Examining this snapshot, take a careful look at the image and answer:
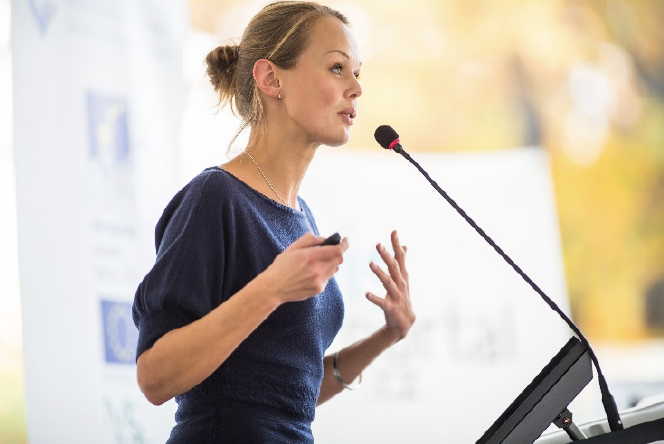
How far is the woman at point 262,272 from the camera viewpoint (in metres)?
1.16

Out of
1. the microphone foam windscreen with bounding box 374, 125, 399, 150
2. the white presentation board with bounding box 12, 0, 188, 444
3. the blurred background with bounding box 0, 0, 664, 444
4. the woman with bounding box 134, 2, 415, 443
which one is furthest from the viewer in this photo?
the blurred background with bounding box 0, 0, 664, 444

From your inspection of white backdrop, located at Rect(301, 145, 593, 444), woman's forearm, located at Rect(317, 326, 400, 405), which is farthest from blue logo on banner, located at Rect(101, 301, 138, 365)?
white backdrop, located at Rect(301, 145, 593, 444)

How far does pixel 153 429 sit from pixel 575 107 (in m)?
2.47

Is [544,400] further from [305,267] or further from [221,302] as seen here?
[221,302]

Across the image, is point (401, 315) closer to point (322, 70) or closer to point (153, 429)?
point (322, 70)

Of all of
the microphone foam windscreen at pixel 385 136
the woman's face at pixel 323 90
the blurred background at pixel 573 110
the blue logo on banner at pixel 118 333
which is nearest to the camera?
the microphone foam windscreen at pixel 385 136

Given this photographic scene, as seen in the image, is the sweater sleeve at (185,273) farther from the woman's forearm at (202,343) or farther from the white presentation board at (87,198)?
the white presentation board at (87,198)

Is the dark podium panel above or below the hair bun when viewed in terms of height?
below

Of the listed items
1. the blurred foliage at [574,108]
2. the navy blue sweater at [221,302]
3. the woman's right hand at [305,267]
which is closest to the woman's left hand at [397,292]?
the navy blue sweater at [221,302]

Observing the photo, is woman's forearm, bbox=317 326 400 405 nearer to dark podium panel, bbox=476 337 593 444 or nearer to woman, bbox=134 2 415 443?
woman, bbox=134 2 415 443

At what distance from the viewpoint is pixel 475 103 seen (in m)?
3.69

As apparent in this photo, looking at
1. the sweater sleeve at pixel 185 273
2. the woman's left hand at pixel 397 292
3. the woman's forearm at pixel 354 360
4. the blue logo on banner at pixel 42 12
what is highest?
the blue logo on banner at pixel 42 12

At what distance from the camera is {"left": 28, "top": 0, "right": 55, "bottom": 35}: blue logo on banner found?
197 cm

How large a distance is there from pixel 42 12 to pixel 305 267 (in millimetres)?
1283
